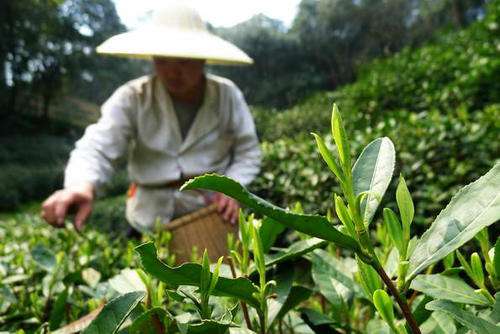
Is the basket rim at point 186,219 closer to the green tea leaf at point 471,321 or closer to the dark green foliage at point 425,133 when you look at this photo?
the dark green foliage at point 425,133

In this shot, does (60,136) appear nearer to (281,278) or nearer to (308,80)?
(308,80)

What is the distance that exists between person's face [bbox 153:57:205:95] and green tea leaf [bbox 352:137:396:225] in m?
1.77

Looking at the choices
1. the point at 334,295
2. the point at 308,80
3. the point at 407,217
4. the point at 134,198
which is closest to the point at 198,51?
the point at 134,198

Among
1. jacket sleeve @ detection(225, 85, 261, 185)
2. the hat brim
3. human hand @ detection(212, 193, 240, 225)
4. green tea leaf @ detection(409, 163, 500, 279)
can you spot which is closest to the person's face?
the hat brim

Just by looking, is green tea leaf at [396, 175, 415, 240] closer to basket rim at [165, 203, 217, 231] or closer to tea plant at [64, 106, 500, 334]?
tea plant at [64, 106, 500, 334]

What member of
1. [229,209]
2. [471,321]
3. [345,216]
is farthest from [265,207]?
[229,209]

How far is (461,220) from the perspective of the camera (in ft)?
1.27

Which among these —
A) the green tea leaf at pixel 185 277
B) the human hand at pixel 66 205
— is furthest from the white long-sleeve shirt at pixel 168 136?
the green tea leaf at pixel 185 277

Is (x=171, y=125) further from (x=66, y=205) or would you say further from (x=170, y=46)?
(x=66, y=205)

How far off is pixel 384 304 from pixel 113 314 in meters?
0.26

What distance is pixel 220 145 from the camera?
2.48 metres

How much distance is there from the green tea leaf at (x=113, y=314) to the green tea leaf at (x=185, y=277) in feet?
0.15

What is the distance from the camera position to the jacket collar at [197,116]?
2301 mm

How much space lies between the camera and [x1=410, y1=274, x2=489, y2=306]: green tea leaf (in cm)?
43
